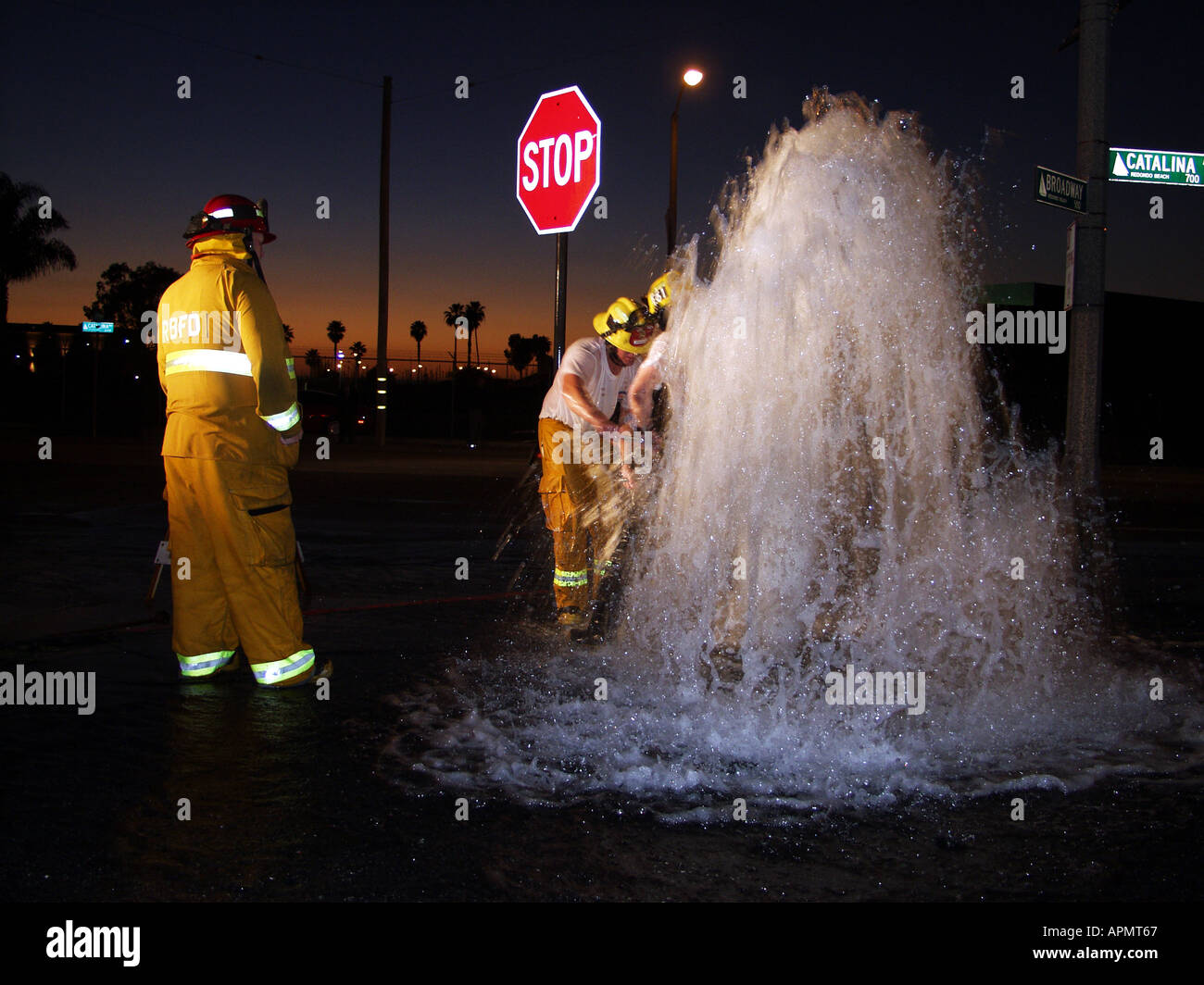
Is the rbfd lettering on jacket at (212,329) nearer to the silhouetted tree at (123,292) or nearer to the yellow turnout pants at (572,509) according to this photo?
the yellow turnout pants at (572,509)

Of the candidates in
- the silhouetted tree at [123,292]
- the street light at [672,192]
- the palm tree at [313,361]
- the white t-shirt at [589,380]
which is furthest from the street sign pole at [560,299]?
the silhouetted tree at [123,292]

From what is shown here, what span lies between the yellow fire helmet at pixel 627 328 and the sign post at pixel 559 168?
316 cm

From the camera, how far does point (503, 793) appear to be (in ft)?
12.7

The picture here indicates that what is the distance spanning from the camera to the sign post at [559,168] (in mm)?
10469

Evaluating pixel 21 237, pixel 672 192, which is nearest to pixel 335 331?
pixel 21 237

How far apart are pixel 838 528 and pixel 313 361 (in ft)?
161

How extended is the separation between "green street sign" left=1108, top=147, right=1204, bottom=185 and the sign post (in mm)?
4409

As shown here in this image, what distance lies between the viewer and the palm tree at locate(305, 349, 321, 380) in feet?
169

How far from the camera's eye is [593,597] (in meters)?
7.07

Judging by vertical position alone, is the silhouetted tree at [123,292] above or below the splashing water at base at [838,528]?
above

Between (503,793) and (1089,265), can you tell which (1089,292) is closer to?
(1089,265)

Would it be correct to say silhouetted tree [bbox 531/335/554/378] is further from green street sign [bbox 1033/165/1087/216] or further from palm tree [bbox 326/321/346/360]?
green street sign [bbox 1033/165/1087/216]
